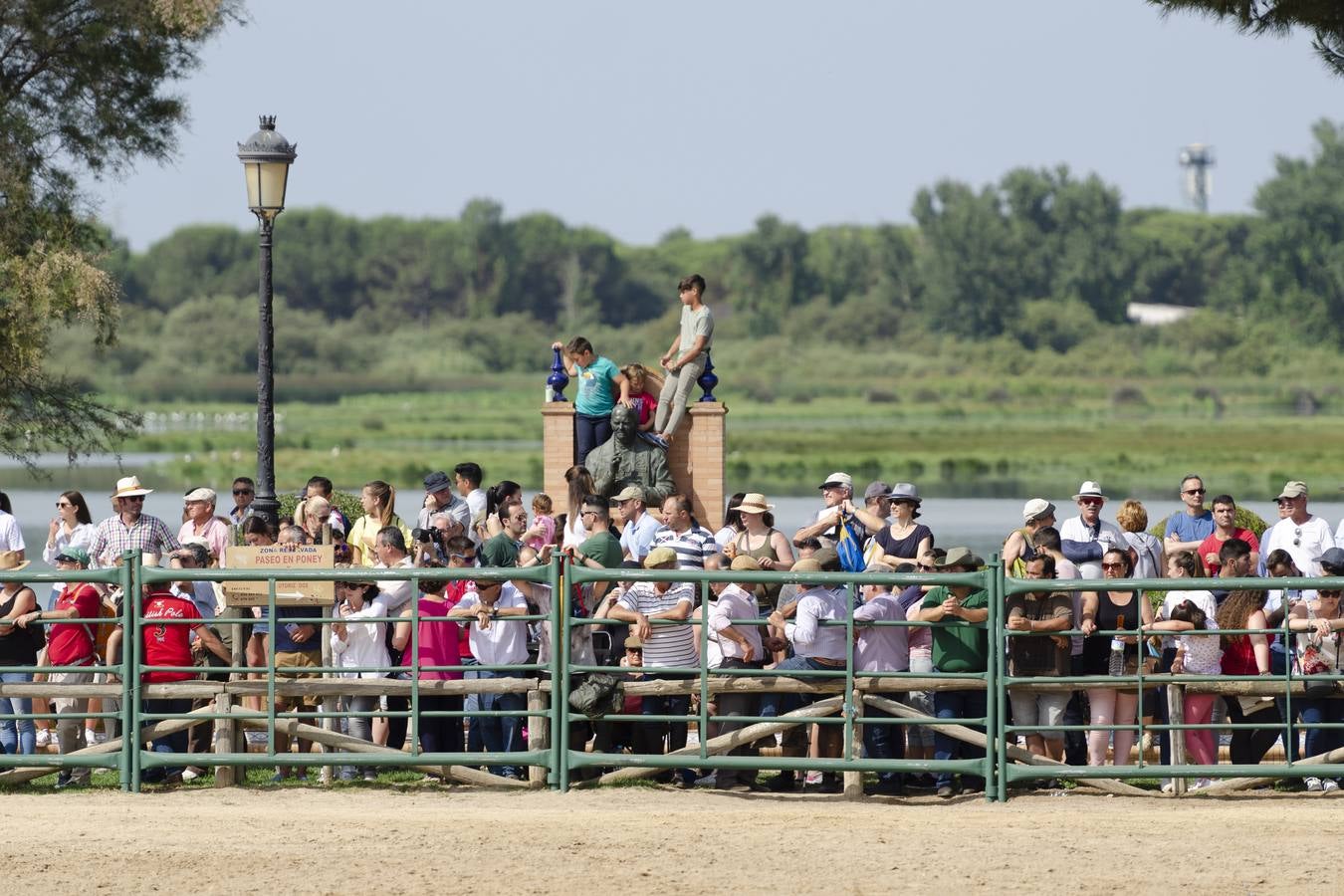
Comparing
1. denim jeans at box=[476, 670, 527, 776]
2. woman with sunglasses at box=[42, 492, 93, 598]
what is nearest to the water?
woman with sunglasses at box=[42, 492, 93, 598]

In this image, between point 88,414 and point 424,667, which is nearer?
point 424,667

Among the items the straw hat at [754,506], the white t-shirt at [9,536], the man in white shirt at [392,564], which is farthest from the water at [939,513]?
the man in white shirt at [392,564]

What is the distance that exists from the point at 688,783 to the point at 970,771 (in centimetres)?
173

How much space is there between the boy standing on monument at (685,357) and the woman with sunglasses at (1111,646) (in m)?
6.43

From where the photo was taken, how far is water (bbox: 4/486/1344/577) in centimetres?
3798

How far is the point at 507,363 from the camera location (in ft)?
391

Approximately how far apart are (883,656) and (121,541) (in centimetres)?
515

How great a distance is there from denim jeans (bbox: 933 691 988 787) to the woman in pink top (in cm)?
278

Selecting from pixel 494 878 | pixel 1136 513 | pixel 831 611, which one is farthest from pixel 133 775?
pixel 1136 513

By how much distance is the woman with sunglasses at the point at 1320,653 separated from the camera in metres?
12.1

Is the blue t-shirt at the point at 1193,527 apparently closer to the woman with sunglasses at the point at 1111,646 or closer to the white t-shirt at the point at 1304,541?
the white t-shirt at the point at 1304,541

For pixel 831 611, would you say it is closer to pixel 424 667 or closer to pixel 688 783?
pixel 688 783

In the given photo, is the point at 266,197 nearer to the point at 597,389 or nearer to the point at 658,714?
the point at 597,389

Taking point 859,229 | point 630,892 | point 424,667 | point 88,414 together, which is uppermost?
point 859,229
